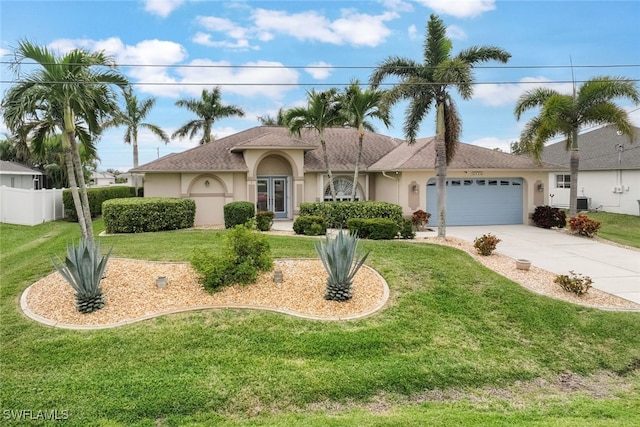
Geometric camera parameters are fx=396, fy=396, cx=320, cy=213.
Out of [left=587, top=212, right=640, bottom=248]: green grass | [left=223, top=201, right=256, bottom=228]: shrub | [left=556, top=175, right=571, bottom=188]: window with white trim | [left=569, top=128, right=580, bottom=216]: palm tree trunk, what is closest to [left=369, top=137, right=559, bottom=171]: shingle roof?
[left=569, top=128, right=580, bottom=216]: palm tree trunk

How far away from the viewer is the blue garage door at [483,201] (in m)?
19.5

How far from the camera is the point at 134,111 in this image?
30.3 meters

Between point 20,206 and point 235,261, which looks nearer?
point 235,261

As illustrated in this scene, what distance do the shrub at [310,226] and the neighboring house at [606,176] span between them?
16.6 meters


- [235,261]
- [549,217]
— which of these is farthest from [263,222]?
[549,217]

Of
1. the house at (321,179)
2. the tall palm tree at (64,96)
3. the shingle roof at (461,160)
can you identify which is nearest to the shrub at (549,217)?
the house at (321,179)

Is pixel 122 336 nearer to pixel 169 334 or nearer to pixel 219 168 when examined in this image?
pixel 169 334

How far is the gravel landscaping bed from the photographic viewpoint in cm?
757

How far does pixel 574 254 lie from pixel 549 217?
20.0 ft

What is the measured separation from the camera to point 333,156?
22422 mm

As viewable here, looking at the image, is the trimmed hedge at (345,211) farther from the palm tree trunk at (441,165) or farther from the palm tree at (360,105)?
the palm tree at (360,105)

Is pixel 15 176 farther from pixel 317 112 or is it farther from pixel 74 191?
pixel 74 191

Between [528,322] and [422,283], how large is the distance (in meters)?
2.28

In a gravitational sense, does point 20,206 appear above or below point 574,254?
above
